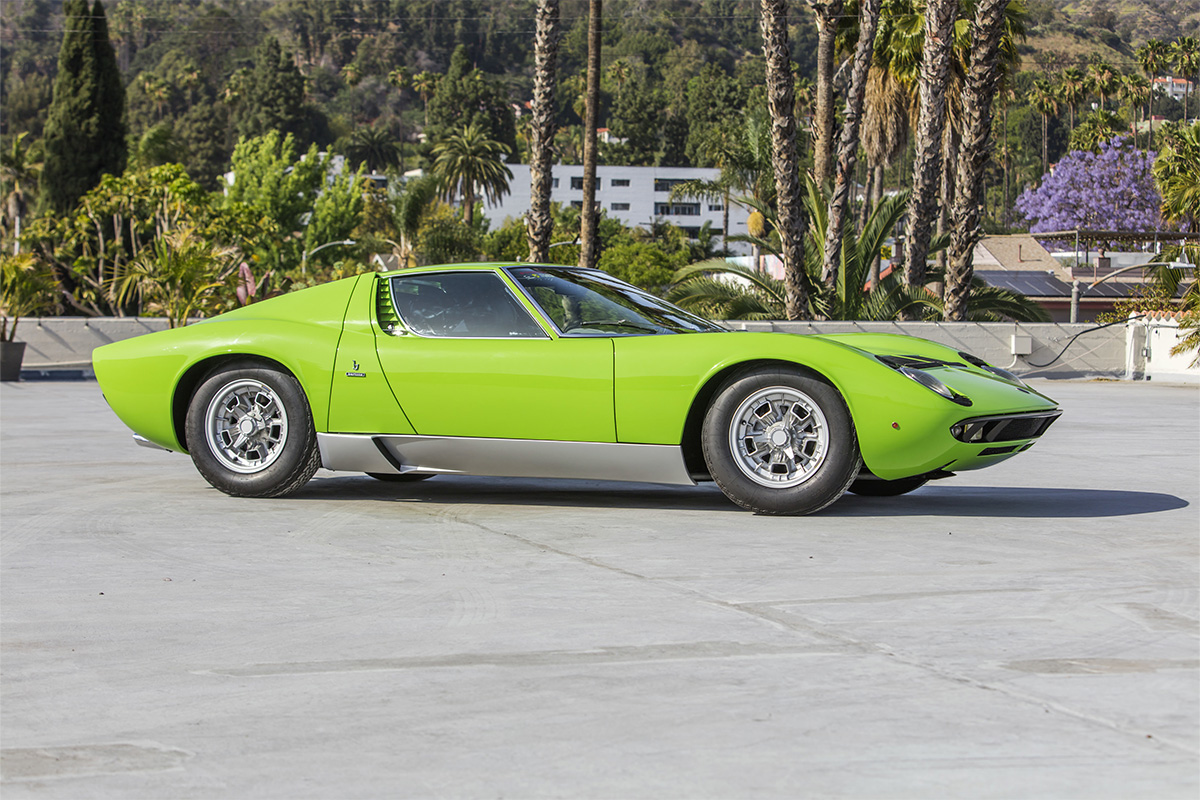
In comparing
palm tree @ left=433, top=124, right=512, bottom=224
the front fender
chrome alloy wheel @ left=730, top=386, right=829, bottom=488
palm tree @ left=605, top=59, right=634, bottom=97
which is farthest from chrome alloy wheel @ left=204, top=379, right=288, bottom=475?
palm tree @ left=605, top=59, right=634, bottom=97

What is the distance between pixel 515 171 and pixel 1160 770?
125 meters

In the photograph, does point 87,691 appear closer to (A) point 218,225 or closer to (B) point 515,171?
(A) point 218,225

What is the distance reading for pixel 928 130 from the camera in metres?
23.1

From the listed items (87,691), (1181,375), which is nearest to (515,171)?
(1181,375)

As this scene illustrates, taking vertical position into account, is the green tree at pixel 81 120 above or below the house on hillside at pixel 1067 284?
above

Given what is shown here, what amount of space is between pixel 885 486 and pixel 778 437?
1.39 m

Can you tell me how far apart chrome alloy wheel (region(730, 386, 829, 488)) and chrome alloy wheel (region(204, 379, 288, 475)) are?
2615 millimetres

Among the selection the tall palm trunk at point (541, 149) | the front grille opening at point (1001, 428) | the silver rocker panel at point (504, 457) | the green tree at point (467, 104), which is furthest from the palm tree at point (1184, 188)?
the green tree at point (467, 104)

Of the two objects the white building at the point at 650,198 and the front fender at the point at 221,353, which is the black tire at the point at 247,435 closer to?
the front fender at the point at 221,353

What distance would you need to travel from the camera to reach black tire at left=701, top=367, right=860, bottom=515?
6312 millimetres

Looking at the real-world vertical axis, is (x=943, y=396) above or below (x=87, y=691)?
above

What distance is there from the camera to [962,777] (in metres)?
2.85

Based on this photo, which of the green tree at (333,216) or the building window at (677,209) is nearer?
the green tree at (333,216)

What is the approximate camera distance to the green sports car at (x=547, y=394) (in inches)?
249
